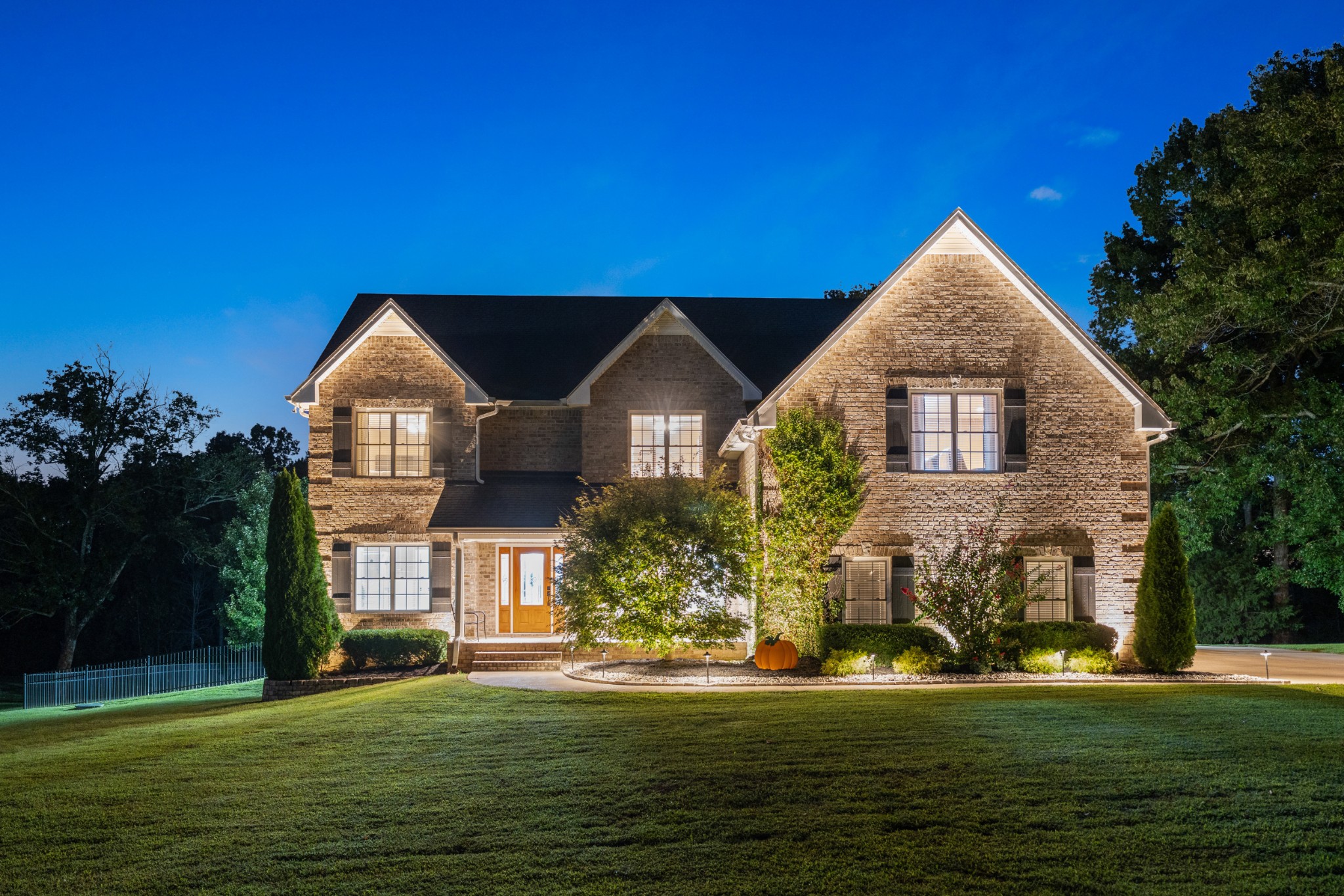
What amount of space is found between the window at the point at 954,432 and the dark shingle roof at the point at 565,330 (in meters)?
5.19

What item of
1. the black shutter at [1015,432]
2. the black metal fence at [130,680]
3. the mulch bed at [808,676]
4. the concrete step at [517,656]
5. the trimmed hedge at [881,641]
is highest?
the black shutter at [1015,432]

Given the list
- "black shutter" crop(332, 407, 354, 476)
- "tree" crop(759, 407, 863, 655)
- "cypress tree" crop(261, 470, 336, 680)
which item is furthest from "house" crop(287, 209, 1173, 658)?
"cypress tree" crop(261, 470, 336, 680)

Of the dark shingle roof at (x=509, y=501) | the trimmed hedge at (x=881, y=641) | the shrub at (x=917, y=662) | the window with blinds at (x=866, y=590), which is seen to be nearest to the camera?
the shrub at (x=917, y=662)

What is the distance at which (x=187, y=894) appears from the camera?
6617 mm

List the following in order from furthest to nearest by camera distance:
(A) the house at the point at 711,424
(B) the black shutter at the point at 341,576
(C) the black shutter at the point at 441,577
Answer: (B) the black shutter at the point at 341,576
(C) the black shutter at the point at 441,577
(A) the house at the point at 711,424

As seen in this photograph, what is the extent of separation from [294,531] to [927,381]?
507 inches

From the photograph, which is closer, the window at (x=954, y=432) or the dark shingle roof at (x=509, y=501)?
the window at (x=954, y=432)

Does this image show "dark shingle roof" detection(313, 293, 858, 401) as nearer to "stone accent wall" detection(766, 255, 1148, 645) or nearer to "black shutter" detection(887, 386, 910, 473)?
"stone accent wall" detection(766, 255, 1148, 645)

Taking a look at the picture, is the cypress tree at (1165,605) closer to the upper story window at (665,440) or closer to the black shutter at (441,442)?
the upper story window at (665,440)

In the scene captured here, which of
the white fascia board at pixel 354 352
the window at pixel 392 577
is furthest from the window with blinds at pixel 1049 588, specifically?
the window at pixel 392 577

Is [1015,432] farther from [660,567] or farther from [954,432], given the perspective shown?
[660,567]

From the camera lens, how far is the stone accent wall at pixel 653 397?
2272 cm

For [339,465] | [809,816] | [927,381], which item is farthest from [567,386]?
[809,816]

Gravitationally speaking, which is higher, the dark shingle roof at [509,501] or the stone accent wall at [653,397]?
the stone accent wall at [653,397]
